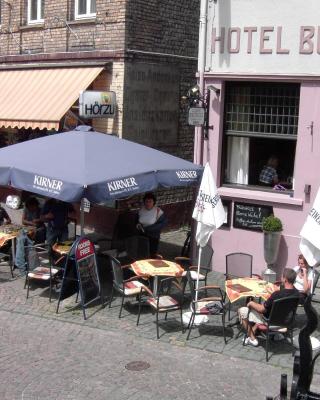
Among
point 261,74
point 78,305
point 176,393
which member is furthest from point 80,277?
point 261,74

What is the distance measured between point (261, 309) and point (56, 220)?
4.76 m

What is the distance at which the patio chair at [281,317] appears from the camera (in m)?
7.45

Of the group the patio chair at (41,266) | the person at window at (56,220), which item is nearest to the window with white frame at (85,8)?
the person at window at (56,220)

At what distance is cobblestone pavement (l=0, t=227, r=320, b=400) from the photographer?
662cm

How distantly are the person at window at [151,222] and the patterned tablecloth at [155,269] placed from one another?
1.53 m

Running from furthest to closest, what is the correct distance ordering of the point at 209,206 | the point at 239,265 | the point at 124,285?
the point at 239,265, the point at 124,285, the point at 209,206

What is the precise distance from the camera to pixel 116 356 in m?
7.53

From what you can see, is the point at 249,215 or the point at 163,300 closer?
the point at 163,300

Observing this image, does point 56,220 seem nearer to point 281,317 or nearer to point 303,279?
point 303,279

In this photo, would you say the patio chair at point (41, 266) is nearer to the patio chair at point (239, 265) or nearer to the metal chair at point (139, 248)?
the metal chair at point (139, 248)

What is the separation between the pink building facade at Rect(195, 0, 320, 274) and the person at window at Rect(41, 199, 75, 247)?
8.88 feet

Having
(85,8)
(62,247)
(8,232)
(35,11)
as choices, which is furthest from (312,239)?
(35,11)

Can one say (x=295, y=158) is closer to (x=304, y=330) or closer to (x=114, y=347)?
(x=114, y=347)

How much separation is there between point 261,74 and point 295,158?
1580mm
